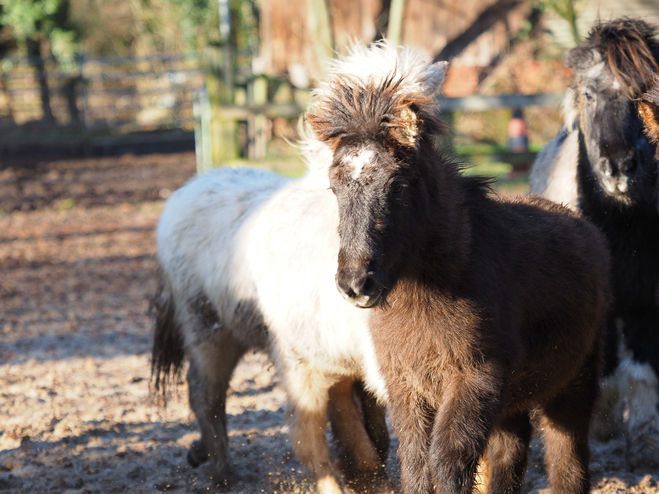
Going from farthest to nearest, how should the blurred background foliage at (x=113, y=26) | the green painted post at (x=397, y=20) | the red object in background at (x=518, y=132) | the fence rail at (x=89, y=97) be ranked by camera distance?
the blurred background foliage at (x=113, y=26)
the fence rail at (x=89, y=97)
the red object in background at (x=518, y=132)
the green painted post at (x=397, y=20)

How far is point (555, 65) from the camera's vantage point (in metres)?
15.9

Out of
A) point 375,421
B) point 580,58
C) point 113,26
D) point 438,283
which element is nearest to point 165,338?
point 375,421

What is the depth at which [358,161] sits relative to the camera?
2672 mm

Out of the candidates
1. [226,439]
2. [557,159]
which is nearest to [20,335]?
[226,439]

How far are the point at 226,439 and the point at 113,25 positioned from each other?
31984mm

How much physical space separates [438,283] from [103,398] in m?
3.68

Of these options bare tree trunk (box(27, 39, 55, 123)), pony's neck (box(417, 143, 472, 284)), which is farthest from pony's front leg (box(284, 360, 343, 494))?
bare tree trunk (box(27, 39, 55, 123))

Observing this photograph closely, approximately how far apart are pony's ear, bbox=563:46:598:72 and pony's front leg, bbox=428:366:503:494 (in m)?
2.61

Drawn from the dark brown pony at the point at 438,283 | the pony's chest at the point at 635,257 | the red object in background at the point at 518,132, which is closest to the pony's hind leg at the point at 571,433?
the dark brown pony at the point at 438,283

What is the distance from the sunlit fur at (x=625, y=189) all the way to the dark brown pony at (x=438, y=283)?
1105 mm

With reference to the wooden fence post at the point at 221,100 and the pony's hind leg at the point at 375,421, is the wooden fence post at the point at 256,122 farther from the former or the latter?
the pony's hind leg at the point at 375,421

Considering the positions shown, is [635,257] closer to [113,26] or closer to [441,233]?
[441,233]

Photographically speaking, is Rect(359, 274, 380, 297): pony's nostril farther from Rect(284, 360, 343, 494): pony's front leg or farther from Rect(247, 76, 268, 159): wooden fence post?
Rect(247, 76, 268, 159): wooden fence post

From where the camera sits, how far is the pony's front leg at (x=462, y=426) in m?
2.72
